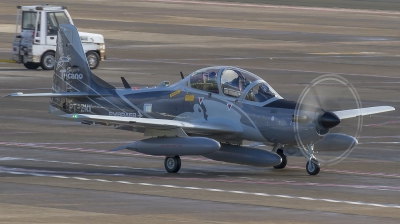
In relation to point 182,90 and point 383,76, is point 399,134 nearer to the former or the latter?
point 182,90

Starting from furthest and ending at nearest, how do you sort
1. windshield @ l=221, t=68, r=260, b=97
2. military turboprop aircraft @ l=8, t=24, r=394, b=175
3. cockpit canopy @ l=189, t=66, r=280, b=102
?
windshield @ l=221, t=68, r=260, b=97
cockpit canopy @ l=189, t=66, r=280, b=102
military turboprop aircraft @ l=8, t=24, r=394, b=175

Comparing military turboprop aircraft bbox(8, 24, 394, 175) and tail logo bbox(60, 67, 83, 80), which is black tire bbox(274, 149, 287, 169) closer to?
military turboprop aircraft bbox(8, 24, 394, 175)

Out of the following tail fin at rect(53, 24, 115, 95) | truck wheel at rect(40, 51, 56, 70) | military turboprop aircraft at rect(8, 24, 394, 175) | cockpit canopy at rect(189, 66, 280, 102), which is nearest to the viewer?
military turboprop aircraft at rect(8, 24, 394, 175)

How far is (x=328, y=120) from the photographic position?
67.8 feet

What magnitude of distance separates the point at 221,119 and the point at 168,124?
4.26 feet

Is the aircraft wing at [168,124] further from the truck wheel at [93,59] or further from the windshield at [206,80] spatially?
the truck wheel at [93,59]

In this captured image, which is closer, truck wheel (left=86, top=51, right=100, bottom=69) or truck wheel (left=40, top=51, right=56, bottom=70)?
truck wheel (left=40, top=51, right=56, bottom=70)

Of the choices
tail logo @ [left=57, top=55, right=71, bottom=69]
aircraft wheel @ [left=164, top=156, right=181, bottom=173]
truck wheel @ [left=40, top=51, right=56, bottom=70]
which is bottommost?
aircraft wheel @ [left=164, top=156, right=181, bottom=173]

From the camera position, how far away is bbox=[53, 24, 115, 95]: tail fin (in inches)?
976

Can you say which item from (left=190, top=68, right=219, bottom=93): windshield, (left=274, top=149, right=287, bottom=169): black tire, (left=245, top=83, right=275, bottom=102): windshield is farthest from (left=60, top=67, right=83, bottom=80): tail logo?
(left=274, top=149, right=287, bottom=169): black tire

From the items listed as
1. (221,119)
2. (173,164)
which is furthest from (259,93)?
(173,164)

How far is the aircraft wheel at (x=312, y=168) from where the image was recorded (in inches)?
858

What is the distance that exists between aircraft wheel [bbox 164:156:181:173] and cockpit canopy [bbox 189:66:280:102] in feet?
5.56

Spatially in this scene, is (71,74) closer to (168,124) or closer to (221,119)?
(168,124)
